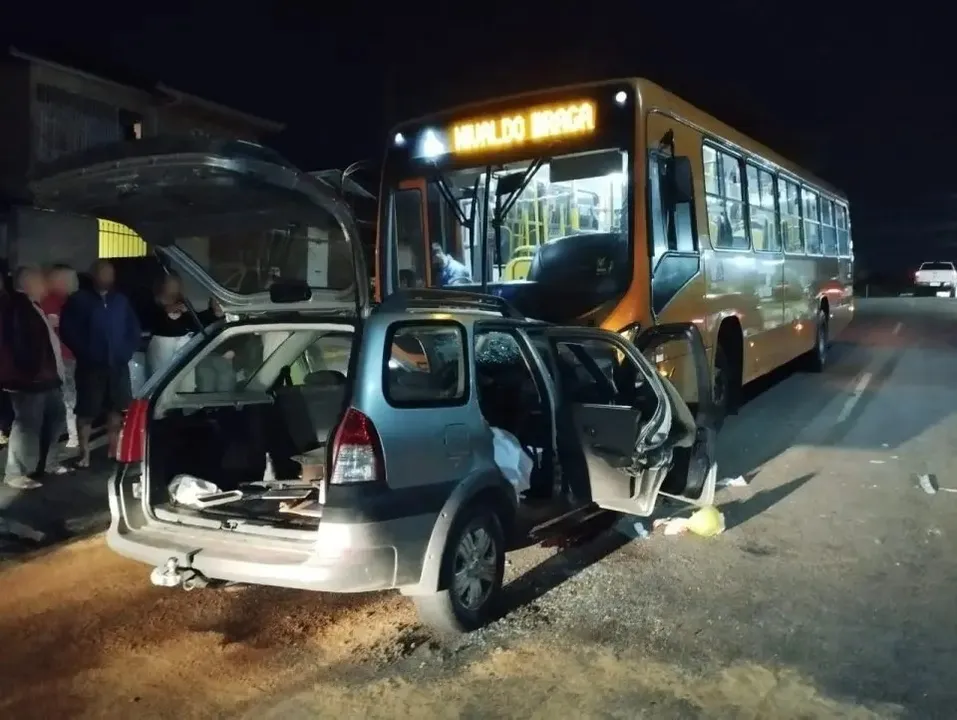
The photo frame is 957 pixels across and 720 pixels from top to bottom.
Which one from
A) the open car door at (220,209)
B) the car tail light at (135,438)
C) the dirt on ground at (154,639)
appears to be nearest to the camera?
the dirt on ground at (154,639)

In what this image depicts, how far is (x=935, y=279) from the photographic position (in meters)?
40.4

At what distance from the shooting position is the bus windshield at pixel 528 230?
7.55m

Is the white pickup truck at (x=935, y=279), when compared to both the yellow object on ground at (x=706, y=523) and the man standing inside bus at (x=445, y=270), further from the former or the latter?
the yellow object on ground at (x=706, y=523)

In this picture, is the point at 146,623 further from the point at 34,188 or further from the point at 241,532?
the point at 34,188

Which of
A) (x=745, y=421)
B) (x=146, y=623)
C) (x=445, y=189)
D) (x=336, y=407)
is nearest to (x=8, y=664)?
(x=146, y=623)

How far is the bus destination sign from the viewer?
7598mm

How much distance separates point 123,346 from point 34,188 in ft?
12.3

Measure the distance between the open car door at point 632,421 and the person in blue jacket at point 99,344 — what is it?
4180 millimetres

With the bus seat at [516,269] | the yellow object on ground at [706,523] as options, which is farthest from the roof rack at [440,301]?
the bus seat at [516,269]

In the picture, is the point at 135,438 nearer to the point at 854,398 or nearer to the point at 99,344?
the point at 99,344

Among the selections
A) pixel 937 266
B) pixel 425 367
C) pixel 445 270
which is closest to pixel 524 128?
pixel 445 270

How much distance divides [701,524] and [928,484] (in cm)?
249

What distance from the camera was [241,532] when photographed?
4.44 meters

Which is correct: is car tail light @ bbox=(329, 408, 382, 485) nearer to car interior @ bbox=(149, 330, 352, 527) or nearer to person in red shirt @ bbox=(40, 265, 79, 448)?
car interior @ bbox=(149, 330, 352, 527)
